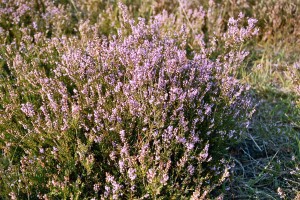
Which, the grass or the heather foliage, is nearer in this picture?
the heather foliage

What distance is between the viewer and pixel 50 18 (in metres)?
3.80

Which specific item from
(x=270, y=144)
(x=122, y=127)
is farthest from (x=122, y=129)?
(x=270, y=144)

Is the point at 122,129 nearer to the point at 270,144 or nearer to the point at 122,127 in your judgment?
the point at 122,127

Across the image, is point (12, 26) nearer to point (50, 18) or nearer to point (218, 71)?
point (50, 18)

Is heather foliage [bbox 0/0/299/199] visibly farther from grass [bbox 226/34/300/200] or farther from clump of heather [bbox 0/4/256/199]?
grass [bbox 226/34/300/200]

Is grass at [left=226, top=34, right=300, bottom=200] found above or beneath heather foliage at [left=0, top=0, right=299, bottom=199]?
beneath

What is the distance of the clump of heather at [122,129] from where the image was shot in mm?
1955

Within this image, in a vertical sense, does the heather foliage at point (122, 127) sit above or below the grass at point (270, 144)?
above

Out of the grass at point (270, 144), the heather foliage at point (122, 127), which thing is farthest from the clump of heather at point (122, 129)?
the grass at point (270, 144)

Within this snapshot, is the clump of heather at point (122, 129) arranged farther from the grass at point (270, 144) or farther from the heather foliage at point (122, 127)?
the grass at point (270, 144)

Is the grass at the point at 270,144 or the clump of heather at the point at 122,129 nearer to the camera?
the clump of heather at the point at 122,129

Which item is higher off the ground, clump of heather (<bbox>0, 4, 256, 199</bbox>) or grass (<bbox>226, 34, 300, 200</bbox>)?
clump of heather (<bbox>0, 4, 256, 199</bbox>)

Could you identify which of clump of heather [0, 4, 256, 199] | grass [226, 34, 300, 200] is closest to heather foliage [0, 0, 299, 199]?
clump of heather [0, 4, 256, 199]

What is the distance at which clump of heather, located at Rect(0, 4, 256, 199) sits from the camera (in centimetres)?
196
